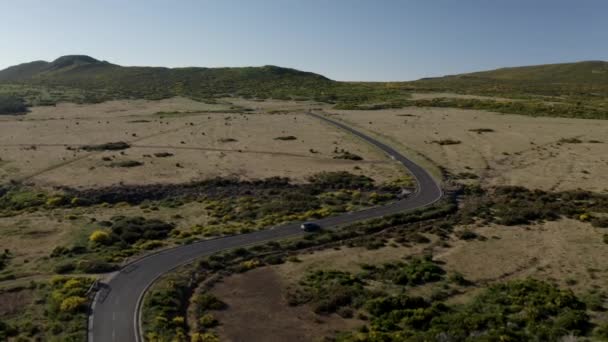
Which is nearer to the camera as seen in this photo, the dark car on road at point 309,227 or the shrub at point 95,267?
the shrub at point 95,267

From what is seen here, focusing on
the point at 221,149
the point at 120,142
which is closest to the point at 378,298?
the point at 221,149

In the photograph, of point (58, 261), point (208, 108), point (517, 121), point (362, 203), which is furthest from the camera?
point (208, 108)

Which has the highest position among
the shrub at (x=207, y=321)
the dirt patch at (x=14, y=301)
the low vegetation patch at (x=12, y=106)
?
the low vegetation patch at (x=12, y=106)

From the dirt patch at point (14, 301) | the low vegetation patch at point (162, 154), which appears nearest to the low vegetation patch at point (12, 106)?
the low vegetation patch at point (162, 154)

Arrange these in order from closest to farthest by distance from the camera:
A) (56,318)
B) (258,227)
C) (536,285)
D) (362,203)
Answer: (56,318), (536,285), (258,227), (362,203)

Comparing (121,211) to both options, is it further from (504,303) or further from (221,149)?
(504,303)

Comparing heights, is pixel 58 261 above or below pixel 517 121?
below

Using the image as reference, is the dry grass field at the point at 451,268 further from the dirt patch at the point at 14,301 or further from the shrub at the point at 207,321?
the dirt patch at the point at 14,301

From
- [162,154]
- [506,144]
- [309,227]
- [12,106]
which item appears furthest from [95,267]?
[12,106]

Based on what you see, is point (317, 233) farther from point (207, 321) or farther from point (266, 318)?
point (207, 321)
